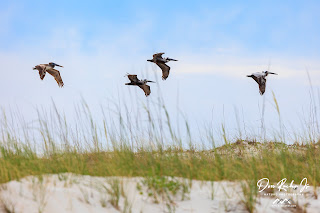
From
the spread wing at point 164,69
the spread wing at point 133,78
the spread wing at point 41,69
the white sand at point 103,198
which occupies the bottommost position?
the white sand at point 103,198

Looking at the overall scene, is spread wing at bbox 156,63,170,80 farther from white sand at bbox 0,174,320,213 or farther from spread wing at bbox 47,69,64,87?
white sand at bbox 0,174,320,213

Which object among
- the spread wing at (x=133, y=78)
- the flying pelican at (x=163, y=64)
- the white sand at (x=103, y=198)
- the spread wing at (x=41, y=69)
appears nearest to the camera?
the white sand at (x=103, y=198)

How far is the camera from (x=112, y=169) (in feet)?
15.2

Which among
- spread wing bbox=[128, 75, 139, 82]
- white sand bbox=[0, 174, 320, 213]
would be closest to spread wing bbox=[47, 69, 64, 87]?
spread wing bbox=[128, 75, 139, 82]

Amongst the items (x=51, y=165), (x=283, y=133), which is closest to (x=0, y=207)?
(x=51, y=165)

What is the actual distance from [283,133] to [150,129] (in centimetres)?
252

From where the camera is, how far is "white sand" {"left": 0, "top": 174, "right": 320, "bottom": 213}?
4.04 meters

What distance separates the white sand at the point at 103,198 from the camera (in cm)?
404

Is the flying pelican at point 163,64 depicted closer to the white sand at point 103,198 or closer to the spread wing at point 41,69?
the spread wing at point 41,69

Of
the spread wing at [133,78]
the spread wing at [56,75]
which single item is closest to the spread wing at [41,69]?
the spread wing at [56,75]

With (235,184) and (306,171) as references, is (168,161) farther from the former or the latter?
(306,171)

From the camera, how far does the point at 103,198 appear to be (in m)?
4.22

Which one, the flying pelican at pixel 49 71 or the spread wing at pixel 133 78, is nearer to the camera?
the spread wing at pixel 133 78

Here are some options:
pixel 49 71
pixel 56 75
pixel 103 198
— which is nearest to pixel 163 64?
pixel 56 75
